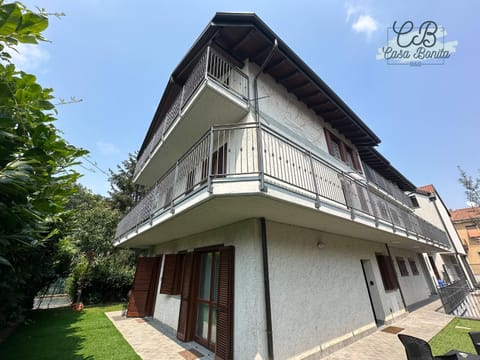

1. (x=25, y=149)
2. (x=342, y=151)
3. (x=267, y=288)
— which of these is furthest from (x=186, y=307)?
(x=342, y=151)

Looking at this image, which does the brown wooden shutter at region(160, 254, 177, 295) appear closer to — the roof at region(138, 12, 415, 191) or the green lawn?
the green lawn

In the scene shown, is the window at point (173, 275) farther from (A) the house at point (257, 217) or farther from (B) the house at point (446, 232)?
(B) the house at point (446, 232)

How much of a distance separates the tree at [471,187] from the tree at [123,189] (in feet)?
104

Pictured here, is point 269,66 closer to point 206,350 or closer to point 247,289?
point 247,289

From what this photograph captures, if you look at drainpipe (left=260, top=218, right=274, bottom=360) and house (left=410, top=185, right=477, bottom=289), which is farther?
house (left=410, top=185, right=477, bottom=289)

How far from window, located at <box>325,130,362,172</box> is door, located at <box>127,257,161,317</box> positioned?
34.8 ft

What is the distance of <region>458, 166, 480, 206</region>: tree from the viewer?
46.1 feet

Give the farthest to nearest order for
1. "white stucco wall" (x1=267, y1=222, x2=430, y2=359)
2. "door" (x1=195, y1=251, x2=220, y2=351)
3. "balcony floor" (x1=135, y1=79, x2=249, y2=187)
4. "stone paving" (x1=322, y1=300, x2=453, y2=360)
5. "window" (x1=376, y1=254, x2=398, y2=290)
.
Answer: "window" (x1=376, y1=254, x2=398, y2=290)
"door" (x1=195, y1=251, x2=220, y2=351)
"balcony floor" (x1=135, y1=79, x2=249, y2=187)
"stone paving" (x1=322, y1=300, x2=453, y2=360)
"white stucco wall" (x1=267, y1=222, x2=430, y2=359)

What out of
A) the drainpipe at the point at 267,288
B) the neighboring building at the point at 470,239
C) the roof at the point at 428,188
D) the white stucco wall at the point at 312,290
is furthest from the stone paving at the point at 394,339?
the neighboring building at the point at 470,239

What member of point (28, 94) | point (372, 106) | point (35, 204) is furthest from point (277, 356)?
point (372, 106)

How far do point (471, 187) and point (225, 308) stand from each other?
20.9m

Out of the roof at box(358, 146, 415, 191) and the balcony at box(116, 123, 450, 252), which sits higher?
the roof at box(358, 146, 415, 191)

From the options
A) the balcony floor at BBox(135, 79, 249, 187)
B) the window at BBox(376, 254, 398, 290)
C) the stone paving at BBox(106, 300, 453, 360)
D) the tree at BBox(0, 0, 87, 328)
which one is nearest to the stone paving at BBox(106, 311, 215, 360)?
the stone paving at BBox(106, 300, 453, 360)

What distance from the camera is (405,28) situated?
803cm
